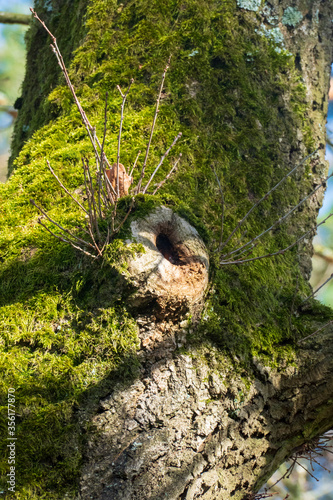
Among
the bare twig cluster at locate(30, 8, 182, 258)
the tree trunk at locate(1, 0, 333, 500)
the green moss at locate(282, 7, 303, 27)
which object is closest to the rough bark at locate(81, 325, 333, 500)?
the tree trunk at locate(1, 0, 333, 500)

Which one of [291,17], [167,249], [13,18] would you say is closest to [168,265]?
[167,249]

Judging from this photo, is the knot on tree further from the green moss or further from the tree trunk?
the green moss

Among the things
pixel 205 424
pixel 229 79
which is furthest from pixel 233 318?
pixel 229 79

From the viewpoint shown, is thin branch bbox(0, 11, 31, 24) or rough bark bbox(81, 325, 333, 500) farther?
thin branch bbox(0, 11, 31, 24)

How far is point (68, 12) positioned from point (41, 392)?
327cm

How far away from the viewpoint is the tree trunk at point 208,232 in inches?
55.5

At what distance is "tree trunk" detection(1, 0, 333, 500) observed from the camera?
141 centimetres

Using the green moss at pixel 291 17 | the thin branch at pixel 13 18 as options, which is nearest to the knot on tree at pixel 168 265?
the green moss at pixel 291 17

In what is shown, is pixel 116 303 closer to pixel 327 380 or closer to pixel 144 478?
pixel 144 478

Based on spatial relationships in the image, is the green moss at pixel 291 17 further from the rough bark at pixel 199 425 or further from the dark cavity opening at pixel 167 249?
the rough bark at pixel 199 425

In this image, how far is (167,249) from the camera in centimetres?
168

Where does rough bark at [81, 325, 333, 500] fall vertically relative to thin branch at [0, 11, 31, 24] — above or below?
below

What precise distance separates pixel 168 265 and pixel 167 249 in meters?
0.14

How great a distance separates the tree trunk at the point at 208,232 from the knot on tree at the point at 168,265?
1cm
